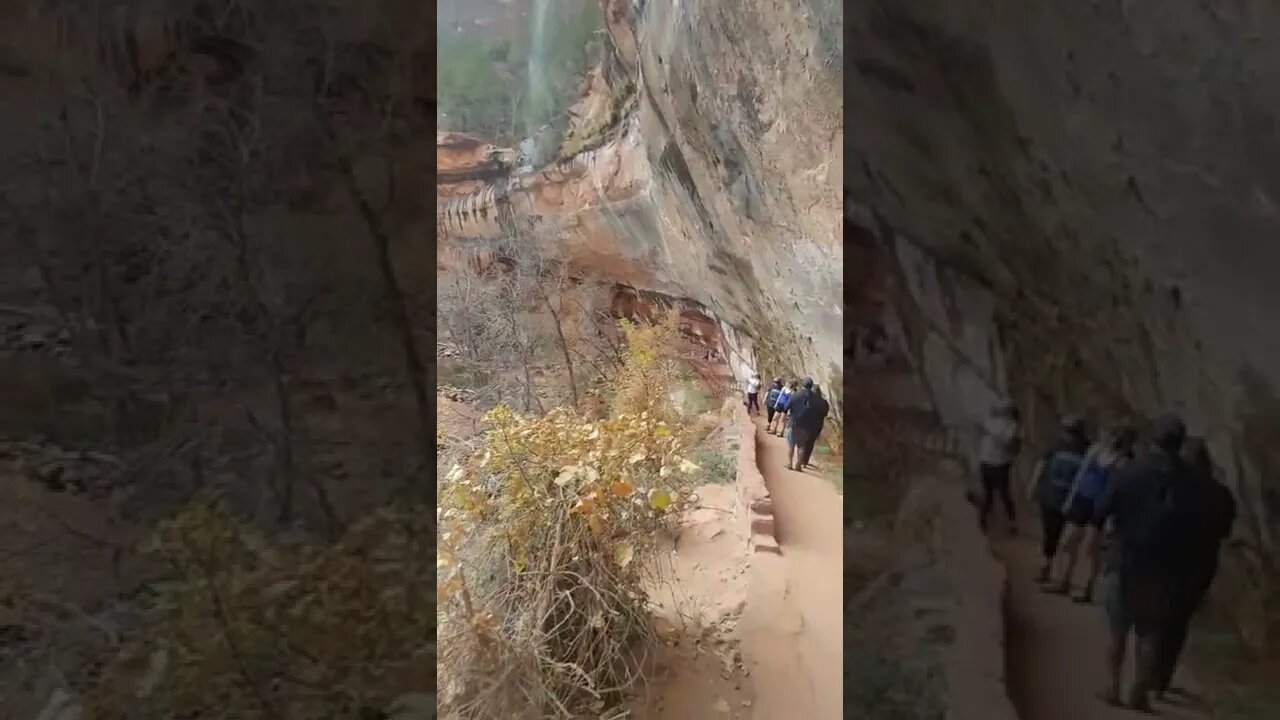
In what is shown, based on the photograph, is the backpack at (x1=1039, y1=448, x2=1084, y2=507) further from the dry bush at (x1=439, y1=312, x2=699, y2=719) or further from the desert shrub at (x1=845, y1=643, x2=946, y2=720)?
the dry bush at (x1=439, y1=312, x2=699, y2=719)

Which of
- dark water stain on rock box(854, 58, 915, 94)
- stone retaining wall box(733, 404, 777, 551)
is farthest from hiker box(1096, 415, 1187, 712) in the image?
stone retaining wall box(733, 404, 777, 551)

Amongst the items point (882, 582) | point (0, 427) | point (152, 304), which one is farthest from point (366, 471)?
point (882, 582)

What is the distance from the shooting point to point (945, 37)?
1151mm

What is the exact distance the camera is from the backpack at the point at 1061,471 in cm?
113

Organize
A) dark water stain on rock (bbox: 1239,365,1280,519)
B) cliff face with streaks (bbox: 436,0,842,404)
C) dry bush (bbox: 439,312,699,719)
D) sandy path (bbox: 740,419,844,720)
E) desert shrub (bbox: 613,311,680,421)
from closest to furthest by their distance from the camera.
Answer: dark water stain on rock (bbox: 1239,365,1280,519) < dry bush (bbox: 439,312,699,719) < sandy path (bbox: 740,419,844,720) < cliff face with streaks (bbox: 436,0,842,404) < desert shrub (bbox: 613,311,680,421)

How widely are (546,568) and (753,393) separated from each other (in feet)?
5.10

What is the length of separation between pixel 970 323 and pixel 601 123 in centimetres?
305

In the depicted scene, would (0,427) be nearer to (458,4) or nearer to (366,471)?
(366,471)

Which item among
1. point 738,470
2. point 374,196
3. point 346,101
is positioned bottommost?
point 738,470

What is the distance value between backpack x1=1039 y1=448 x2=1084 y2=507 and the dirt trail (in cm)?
7

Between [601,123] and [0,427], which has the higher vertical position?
[601,123]

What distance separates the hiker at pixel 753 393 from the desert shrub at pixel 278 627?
93.1 inches

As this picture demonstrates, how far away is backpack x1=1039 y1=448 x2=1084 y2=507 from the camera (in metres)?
1.13

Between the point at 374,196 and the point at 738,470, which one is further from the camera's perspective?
the point at 738,470
